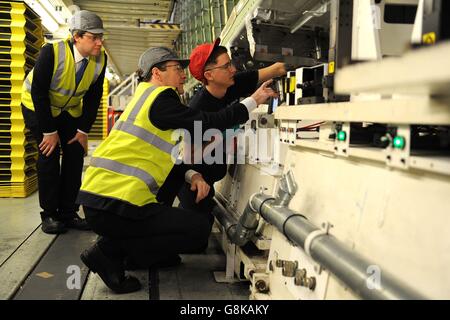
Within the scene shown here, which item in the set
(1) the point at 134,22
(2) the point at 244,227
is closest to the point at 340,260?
(2) the point at 244,227

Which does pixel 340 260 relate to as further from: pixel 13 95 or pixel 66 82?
pixel 13 95

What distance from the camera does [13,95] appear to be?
4.80 m

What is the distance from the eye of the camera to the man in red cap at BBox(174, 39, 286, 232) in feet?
9.53

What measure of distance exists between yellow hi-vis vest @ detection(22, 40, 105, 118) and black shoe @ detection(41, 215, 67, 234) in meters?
0.88

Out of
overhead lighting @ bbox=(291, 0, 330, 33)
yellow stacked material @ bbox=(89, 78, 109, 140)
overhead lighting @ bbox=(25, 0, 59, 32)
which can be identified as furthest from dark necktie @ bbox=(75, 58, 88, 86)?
yellow stacked material @ bbox=(89, 78, 109, 140)

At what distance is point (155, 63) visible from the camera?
2.61 metres

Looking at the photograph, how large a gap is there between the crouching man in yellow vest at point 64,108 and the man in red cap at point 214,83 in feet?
3.44

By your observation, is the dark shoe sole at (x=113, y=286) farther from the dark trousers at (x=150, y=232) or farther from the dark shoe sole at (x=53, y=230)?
the dark shoe sole at (x=53, y=230)

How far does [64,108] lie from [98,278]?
1673 mm

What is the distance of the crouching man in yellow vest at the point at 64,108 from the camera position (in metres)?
3.47

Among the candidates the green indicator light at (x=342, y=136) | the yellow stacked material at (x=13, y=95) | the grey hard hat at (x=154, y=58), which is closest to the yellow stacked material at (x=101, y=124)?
the yellow stacked material at (x=13, y=95)

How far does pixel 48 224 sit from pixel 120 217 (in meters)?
1.46

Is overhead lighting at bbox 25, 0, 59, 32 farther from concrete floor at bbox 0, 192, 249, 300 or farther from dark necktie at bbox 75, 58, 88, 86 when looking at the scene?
concrete floor at bbox 0, 192, 249, 300
